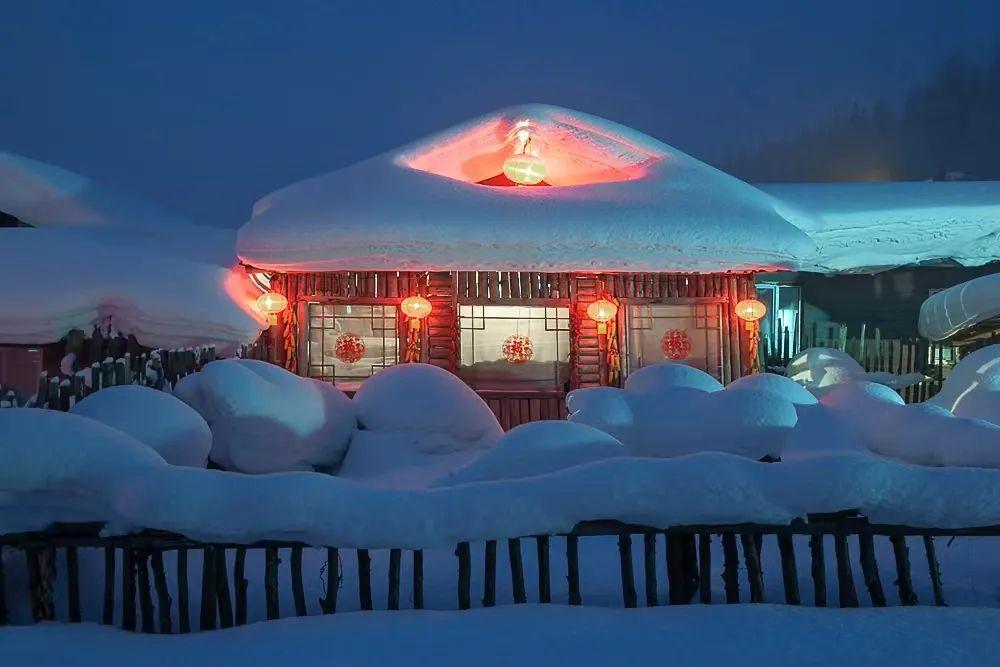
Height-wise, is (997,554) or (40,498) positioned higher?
(40,498)

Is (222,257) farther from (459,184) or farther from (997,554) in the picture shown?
(997,554)

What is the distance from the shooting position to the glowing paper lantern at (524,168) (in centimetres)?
1082

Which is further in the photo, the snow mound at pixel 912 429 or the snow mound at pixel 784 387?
the snow mound at pixel 784 387

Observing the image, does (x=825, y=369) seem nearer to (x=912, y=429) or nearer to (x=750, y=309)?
(x=750, y=309)

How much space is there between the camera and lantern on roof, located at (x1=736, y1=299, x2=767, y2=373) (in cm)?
1021

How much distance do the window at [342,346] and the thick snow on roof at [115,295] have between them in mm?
1167

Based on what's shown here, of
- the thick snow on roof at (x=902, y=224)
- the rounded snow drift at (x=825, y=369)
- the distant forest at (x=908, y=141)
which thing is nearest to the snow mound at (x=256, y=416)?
the rounded snow drift at (x=825, y=369)

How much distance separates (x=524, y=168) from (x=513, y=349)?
2.87 meters

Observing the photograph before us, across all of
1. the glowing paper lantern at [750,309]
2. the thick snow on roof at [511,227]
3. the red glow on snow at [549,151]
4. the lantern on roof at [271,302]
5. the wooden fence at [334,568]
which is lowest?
the wooden fence at [334,568]

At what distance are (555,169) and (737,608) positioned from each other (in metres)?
9.43

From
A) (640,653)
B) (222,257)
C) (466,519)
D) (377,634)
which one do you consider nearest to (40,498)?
(377,634)

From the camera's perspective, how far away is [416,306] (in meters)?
9.88

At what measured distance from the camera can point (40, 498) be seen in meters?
3.45

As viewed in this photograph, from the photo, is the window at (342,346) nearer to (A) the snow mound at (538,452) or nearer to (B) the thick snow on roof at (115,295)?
(B) the thick snow on roof at (115,295)
